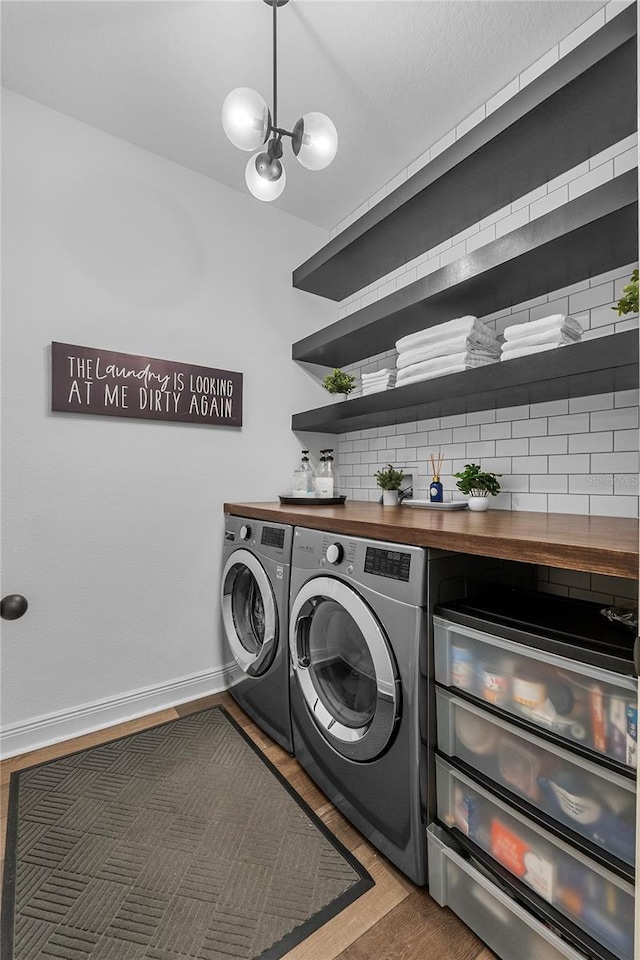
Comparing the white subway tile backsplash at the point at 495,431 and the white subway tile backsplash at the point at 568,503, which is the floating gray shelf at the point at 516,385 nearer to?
the white subway tile backsplash at the point at 495,431

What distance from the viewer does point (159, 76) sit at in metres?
1.75

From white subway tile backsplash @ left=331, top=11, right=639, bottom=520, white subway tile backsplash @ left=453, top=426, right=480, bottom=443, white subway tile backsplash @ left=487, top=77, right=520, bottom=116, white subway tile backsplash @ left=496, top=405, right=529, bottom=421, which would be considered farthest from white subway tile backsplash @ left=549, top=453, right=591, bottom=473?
white subway tile backsplash @ left=487, top=77, right=520, bottom=116

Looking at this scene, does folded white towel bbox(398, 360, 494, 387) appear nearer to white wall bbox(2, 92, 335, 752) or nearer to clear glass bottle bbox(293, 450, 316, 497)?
clear glass bottle bbox(293, 450, 316, 497)

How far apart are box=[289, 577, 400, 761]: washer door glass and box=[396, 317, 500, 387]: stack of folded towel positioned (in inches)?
38.7

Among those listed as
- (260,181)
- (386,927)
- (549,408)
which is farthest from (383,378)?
(386,927)

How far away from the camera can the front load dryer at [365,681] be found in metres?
1.21

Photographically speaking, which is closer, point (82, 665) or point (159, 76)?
point (159, 76)

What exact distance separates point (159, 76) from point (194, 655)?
2647 mm

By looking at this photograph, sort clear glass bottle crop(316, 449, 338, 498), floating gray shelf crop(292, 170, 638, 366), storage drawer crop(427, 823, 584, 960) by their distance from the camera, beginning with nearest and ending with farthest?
storage drawer crop(427, 823, 584, 960) → floating gray shelf crop(292, 170, 638, 366) → clear glass bottle crop(316, 449, 338, 498)

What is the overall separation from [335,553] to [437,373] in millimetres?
883

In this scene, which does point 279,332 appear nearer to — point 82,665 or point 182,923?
point 82,665

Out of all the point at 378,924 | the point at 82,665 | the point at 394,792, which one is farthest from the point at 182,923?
the point at 82,665

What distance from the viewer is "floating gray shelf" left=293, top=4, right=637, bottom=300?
1312 millimetres

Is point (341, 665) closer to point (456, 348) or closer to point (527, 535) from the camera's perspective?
point (527, 535)
